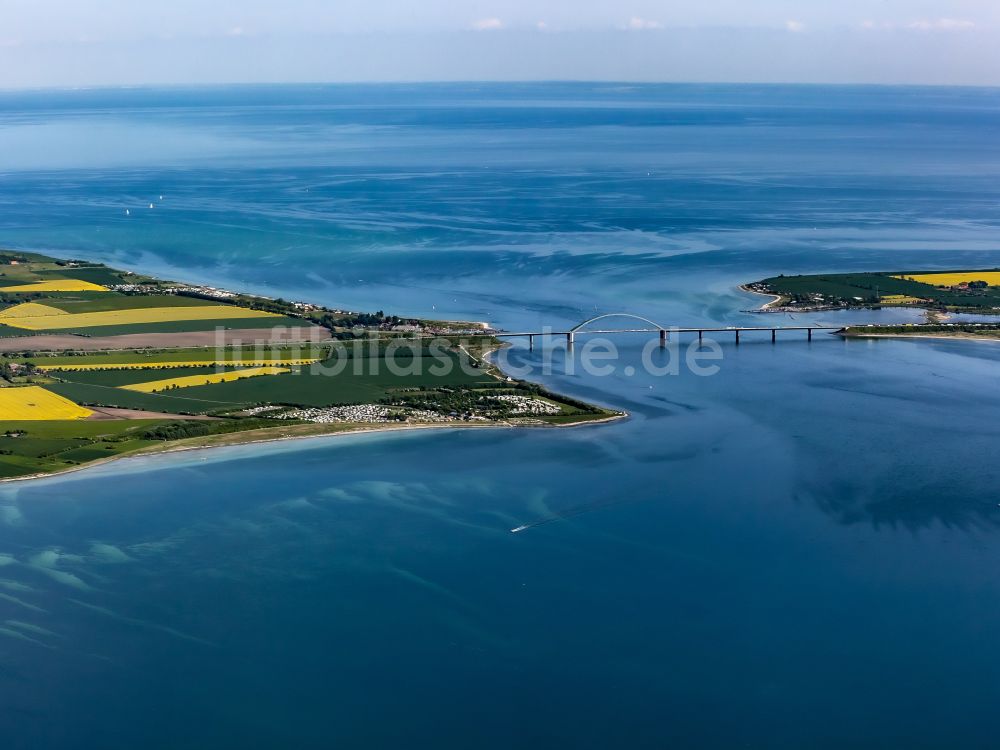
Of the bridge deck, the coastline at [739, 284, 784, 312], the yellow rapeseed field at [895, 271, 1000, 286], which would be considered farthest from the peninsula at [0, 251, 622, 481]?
the yellow rapeseed field at [895, 271, 1000, 286]

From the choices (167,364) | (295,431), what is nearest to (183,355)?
(167,364)

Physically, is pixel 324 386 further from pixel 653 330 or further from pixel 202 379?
pixel 653 330

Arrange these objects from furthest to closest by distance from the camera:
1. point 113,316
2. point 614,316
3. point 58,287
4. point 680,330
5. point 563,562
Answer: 1. point 58,287
2. point 113,316
3. point 614,316
4. point 680,330
5. point 563,562

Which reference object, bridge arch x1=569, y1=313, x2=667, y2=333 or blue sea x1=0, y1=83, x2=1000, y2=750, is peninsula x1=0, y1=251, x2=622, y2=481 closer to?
blue sea x1=0, y1=83, x2=1000, y2=750

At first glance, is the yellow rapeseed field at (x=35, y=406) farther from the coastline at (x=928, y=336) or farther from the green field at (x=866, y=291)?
the green field at (x=866, y=291)

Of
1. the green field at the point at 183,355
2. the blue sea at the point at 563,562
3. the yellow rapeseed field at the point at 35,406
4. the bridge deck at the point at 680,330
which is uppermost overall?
the bridge deck at the point at 680,330

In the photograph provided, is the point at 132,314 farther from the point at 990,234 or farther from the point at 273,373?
the point at 990,234

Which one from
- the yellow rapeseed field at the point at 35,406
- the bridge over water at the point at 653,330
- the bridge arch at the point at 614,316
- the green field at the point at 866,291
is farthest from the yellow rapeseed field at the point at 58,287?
the green field at the point at 866,291
